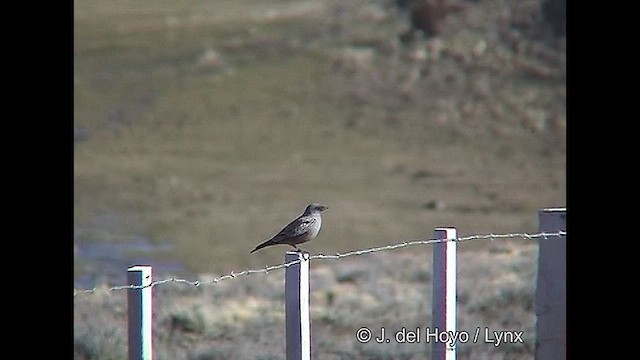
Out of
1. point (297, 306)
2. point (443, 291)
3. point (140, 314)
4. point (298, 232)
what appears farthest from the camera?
point (298, 232)

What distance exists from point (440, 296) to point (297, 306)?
629 mm

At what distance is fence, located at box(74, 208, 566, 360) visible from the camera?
17.5ft

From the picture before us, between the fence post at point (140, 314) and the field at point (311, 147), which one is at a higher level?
the field at point (311, 147)

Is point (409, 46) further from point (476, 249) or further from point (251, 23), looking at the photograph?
point (476, 249)

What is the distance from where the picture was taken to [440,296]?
18.7 ft

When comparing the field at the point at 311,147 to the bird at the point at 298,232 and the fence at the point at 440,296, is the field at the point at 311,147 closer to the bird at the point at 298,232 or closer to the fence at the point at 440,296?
the bird at the point at 298,232

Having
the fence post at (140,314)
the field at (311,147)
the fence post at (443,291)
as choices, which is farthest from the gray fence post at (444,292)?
the field at (311,147)

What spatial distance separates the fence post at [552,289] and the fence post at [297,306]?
1.01m

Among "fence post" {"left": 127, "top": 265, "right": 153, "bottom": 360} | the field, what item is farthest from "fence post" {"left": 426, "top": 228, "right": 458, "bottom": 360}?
the field

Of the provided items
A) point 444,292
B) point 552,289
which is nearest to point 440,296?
point 444,292

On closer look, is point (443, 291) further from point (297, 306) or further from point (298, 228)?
point (298, 228)

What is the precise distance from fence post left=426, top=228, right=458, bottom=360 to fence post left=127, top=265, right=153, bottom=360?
1160mm

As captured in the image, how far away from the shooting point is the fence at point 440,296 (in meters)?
5.34

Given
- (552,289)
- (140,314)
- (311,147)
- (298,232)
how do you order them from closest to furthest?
(140,314)
(552,289)
(298,232)
(311,147)
